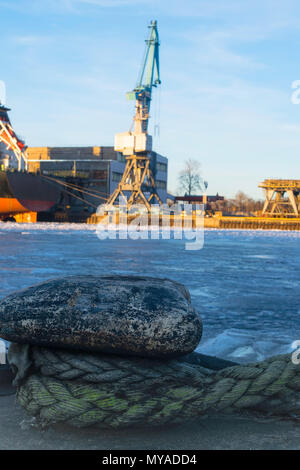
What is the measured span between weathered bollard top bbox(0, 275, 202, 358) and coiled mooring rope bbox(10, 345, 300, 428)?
104 millimetres

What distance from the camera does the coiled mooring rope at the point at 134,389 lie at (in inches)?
105

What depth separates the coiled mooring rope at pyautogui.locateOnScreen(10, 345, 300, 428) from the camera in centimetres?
268

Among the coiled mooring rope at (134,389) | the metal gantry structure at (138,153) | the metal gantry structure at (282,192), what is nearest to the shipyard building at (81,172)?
the metal gantry structure at (138,153)

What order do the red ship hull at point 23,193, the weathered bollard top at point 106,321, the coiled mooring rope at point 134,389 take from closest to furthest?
the coiled mooring rope at point 134,389
the weathered bollard top at point 106,321
the red ship hull at point 23,193

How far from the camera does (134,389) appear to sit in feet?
9.19

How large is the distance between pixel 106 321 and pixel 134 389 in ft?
1.50

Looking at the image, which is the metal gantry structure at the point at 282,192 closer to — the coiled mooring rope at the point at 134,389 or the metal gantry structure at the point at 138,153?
the metal gantry structure at the point at 138,153

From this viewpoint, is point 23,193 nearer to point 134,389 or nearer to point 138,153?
point 138,153

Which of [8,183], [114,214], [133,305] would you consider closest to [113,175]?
[114,214]

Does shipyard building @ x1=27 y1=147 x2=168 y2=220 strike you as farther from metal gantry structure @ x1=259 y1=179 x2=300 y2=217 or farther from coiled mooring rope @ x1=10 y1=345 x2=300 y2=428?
coiled mooring rope @ x1=10 y1=345 x2=300 y2=428

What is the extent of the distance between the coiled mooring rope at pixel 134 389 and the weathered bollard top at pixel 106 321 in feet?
0.34

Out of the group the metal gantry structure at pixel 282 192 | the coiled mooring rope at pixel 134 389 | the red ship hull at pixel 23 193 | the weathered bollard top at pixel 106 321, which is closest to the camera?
the coiled mooring rope at pixel 134 389
